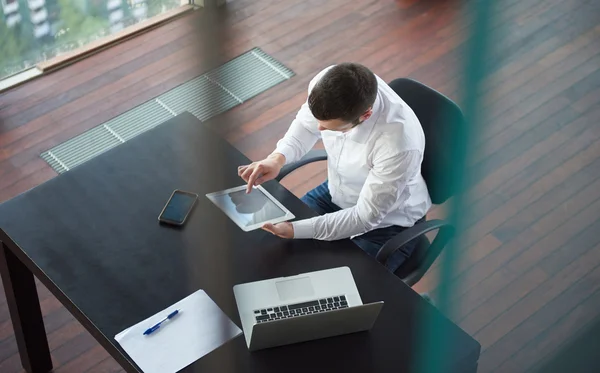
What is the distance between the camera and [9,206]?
88.1 inches

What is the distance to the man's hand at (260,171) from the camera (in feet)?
7.41

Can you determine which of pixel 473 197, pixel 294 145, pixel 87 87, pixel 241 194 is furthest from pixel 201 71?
pixel 87 87

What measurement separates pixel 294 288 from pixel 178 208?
43 centimetres

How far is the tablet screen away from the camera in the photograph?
87.0 inches

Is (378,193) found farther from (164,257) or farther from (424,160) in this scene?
(164,257)

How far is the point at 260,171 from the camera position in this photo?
229 cm

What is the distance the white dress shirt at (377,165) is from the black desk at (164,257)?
65 mm

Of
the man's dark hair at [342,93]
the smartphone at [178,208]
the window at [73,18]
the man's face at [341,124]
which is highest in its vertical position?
the window at [73,18]

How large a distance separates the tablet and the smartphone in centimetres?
6

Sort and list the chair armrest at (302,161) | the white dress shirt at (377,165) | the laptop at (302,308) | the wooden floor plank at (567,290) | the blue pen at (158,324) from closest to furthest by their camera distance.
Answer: the wooden floor plank at (567,290) < the laptop at (302,308) < the blue pen at (158,324) < the white dress shirt at (377,165) < the chair armrest at (302,161)

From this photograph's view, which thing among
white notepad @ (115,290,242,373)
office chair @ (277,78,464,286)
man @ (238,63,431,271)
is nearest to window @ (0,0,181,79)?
white notepad @ (115,290,242,373)

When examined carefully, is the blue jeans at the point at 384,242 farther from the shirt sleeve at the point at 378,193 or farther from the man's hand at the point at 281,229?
the man's hand at the point at 281,229

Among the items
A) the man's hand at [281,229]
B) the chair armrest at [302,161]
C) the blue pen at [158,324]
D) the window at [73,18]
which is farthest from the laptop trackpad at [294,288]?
the window at [73,18]

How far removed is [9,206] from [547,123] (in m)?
1.82
